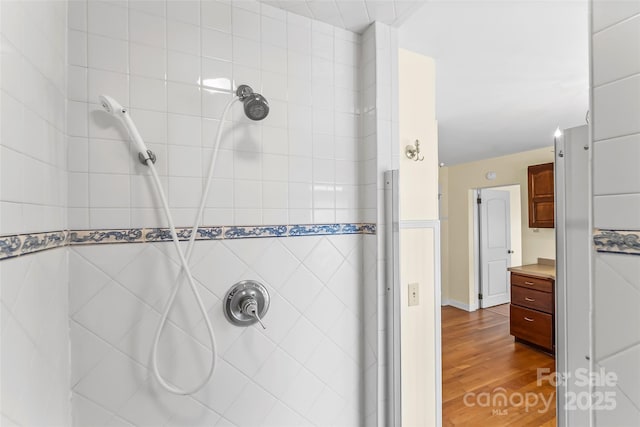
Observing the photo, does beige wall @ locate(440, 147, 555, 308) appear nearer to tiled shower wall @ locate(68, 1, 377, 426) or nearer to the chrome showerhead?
tiled shower wall @ locate(68, 1, 377, 426)

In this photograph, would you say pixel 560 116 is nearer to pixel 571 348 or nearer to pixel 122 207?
pixel 571 348

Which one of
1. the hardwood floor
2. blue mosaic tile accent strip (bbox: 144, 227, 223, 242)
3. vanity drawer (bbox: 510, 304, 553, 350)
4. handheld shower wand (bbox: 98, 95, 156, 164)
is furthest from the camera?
vanity drawer (bbox: 510, 304, 553, 350)

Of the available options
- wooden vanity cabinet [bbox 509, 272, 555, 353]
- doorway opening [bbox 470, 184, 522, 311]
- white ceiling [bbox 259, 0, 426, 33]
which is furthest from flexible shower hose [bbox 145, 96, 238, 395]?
doorway opening [bbox 470, 184, 522, 311]

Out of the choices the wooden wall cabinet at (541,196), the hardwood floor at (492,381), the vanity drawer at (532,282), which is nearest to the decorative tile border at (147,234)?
the hardwood floor at (492,381)

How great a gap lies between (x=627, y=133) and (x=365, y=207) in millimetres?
879

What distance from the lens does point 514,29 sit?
1409 mm

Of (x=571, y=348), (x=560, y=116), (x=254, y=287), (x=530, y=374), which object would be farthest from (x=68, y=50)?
(x=530, y=374)

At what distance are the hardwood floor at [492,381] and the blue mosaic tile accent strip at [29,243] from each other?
2.59 meters

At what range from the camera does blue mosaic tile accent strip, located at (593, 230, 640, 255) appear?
0.52 m

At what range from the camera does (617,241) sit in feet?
1.77

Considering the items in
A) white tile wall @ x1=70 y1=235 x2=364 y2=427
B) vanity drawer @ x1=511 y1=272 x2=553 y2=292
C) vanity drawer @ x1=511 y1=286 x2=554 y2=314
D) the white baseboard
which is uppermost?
white tile wall @ x1=70 y1=235 x2=364 y2=427

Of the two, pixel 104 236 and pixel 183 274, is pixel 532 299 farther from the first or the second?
pixel 104 236

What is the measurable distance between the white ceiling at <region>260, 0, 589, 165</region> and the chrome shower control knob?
3.60 ft

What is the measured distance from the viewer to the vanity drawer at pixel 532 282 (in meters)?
3.23
